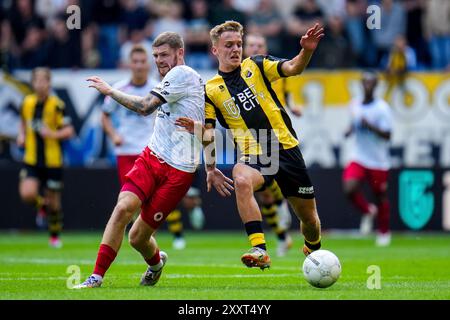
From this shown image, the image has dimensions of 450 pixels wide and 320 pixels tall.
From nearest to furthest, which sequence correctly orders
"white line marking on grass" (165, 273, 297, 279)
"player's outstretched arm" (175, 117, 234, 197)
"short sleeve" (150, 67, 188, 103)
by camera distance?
"short sleeve" (150, 67, 188, 103) < "player's outstretched arm" (175, 117, 234, 197) < "white line marking on grass" (165, 273, 297, 279)

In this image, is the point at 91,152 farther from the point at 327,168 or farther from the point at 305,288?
the point at 305,288

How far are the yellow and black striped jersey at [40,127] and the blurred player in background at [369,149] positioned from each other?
5148mm

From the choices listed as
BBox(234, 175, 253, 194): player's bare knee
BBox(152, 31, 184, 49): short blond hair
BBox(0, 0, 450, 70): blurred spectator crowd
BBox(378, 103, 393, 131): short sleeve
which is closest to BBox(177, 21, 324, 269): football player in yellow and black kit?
BBox(234, 175, 253, 194): player's bare knee

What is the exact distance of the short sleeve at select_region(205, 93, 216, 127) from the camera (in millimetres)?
10016

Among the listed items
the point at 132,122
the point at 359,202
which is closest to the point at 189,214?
the point at 359,202

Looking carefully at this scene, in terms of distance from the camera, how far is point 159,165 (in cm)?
935

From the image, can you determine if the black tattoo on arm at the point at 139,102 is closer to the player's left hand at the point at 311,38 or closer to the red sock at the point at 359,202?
the player's left hand at the point at 311,38

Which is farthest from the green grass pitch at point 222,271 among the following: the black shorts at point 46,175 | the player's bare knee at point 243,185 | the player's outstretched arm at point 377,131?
the player's outstretched arm at point 377,131

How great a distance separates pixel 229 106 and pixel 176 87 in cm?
102

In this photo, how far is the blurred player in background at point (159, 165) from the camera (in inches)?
356

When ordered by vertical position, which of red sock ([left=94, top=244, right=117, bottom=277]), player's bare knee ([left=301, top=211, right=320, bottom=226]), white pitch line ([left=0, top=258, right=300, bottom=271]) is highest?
player's bare knee ([left=301, top=211, right=320, bottom=226])

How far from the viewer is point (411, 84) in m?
20.2

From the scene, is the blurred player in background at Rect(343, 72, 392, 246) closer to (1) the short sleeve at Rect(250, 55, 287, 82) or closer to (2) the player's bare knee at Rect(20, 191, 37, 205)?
(2) the player's bare knee at Rect(20, 191, 37, 205)
